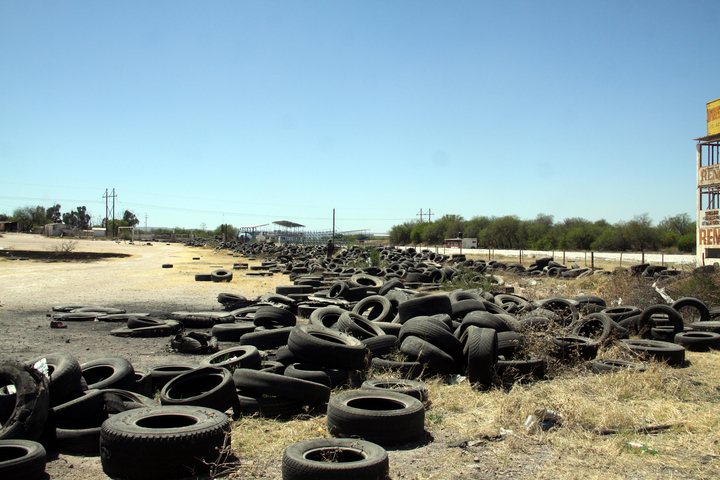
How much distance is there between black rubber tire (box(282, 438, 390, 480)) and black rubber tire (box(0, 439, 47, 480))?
1870 millimetres

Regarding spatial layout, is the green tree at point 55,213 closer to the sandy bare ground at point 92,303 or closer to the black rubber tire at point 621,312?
the sandy bare ground at point 92,303

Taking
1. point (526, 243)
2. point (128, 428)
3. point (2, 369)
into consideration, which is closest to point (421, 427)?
point (128, 428)

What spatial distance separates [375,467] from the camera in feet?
11.9

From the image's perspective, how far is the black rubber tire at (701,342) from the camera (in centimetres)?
857

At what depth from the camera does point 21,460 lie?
3568 mm

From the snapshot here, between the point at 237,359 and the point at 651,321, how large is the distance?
798 centimetres

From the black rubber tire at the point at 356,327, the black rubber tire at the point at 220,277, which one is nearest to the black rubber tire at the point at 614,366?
the black rubber tire at the point at 356,327

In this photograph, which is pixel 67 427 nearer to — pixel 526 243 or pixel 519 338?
pixel 519 338

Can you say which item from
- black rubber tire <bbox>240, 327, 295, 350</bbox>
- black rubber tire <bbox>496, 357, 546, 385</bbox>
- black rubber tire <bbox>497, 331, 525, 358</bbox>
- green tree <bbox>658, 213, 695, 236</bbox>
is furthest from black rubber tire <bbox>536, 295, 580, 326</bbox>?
green tree <bbox>658, 213, 695, 236</bbox>

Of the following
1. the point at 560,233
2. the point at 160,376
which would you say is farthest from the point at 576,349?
the point at 560,233

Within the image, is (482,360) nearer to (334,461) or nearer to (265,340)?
(334,461)

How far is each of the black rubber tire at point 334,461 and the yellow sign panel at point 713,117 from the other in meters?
29.2

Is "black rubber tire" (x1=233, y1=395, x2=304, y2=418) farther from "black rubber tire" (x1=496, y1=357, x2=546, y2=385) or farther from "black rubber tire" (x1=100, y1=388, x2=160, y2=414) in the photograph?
"black rubber tire" (x1=496, y1=357, x2=546, y2=385)

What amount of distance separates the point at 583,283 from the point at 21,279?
23352mm
